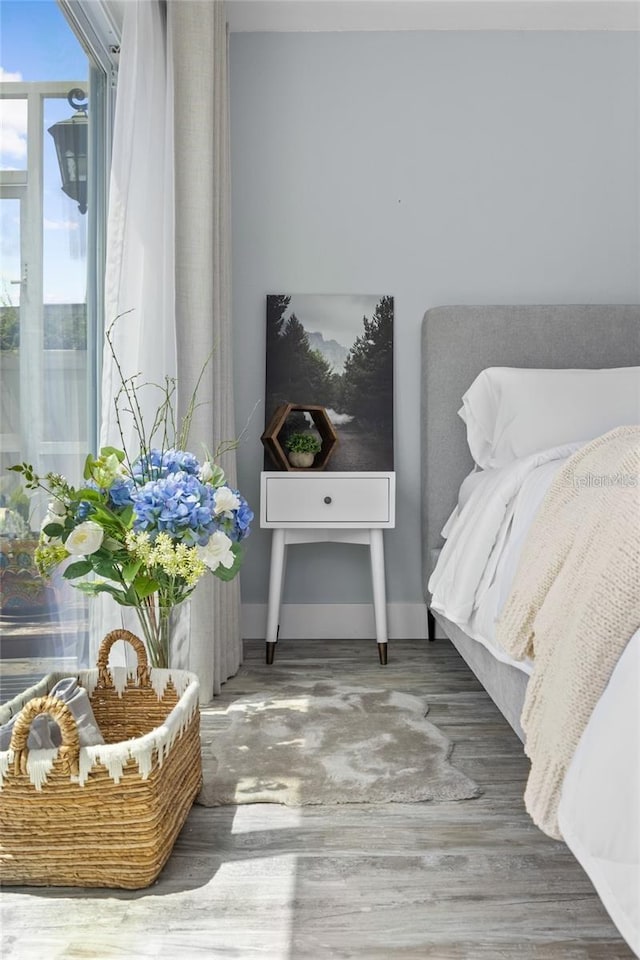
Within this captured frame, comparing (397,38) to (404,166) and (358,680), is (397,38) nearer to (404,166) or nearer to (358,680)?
(404,166)

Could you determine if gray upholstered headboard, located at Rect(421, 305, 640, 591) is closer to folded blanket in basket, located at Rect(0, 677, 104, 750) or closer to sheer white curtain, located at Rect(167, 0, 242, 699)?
sheer white curtain, located at Rect(167, 0, 242, 699)

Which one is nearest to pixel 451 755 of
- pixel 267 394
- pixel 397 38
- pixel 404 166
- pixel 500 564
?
pixel 500 564

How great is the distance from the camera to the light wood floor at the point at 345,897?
125cm

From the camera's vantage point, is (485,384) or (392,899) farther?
(485,384)

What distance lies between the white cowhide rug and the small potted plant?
921 millimetres

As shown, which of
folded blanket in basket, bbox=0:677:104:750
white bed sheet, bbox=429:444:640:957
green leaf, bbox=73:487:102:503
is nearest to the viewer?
white bed sheet, bbox=429:444:640:957

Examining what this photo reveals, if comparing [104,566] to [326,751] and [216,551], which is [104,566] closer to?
[216,551]

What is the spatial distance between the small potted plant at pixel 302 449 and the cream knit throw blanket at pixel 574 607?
1587 millimetres

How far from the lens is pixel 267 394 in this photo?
3.30 metres

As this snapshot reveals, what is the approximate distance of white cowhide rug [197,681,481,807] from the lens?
180 cm

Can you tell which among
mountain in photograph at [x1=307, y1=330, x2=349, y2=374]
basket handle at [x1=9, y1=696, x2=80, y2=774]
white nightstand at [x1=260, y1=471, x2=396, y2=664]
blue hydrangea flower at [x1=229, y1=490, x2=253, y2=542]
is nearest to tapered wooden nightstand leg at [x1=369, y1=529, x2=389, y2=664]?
white nightstand at [x1=260, y1=471, x2=396, y2=664]

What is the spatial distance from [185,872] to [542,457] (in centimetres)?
140

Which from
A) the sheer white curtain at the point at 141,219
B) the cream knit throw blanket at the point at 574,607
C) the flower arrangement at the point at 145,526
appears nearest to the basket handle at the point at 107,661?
the flower arrangement at the point at 145,526

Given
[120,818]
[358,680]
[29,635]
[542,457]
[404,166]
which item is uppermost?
[404,166]
